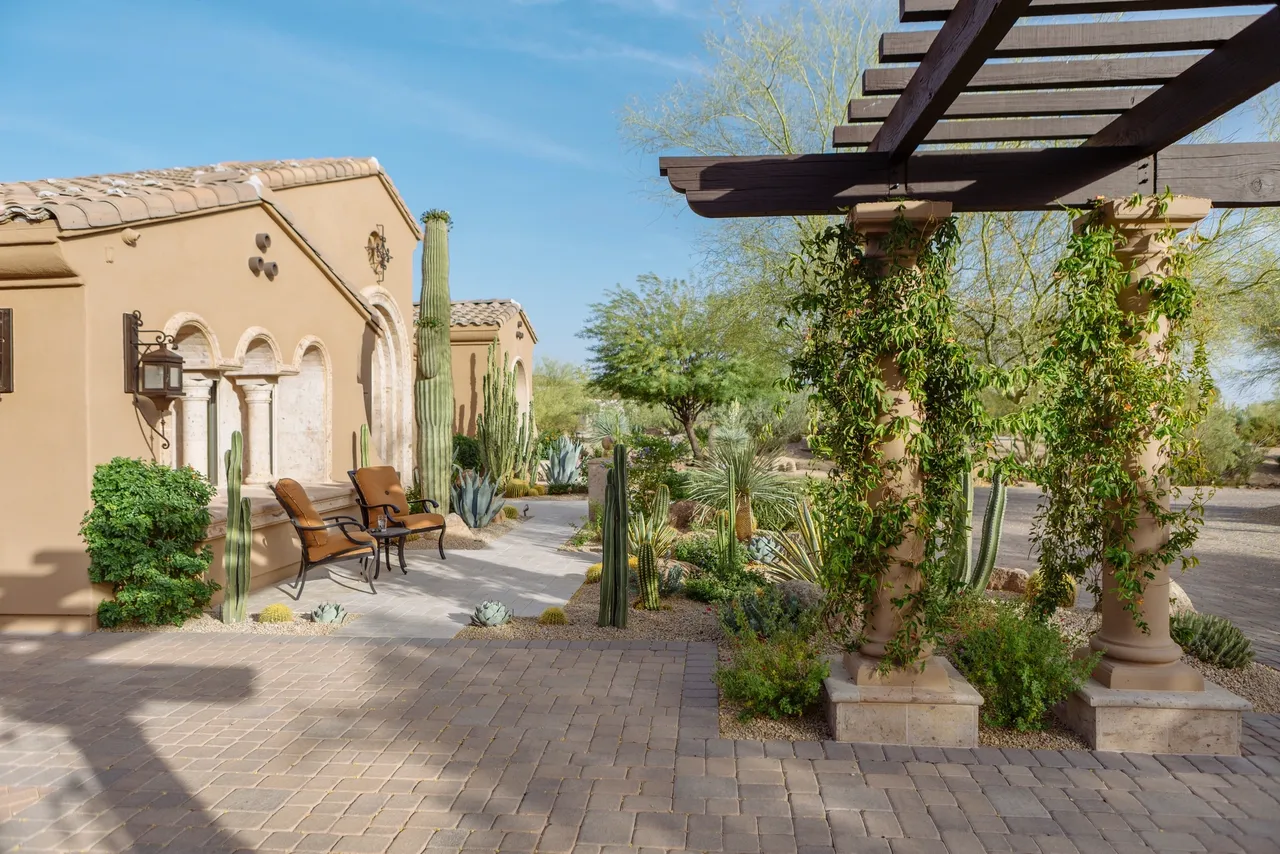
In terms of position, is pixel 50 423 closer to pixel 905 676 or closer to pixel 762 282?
pixel 905 676

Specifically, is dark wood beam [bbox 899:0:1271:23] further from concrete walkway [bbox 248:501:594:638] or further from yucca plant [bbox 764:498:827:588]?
concrete walkway [bbox 248:501:594:638]

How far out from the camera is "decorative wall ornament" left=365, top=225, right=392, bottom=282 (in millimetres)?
12789

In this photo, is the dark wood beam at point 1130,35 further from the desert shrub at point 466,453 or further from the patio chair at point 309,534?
the desert shrub at point 466,453

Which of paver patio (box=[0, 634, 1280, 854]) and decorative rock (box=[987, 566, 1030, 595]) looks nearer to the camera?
paver patio (box=[0, 634, 1280, 854])

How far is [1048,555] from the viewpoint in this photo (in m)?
4.58

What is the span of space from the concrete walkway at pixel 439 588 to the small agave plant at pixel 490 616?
238 mm

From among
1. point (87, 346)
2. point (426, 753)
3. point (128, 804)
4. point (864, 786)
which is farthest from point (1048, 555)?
point (87, 346)

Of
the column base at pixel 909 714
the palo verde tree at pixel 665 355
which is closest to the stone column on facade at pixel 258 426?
the column base at pixel 909 714

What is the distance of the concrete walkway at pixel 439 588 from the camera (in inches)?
265

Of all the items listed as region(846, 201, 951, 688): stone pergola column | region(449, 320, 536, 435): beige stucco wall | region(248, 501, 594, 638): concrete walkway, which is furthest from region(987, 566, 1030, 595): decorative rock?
region(449, 320, 536, 435): beige stucco wall

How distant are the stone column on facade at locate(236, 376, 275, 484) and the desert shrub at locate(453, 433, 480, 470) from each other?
712cm

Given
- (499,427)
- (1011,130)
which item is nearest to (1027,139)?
(1011,130)

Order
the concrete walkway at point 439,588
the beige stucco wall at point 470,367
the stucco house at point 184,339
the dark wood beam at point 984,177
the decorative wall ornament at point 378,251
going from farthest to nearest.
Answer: the beige stucco wall at point 470,367, the decorative wall ornament at point 378,251, the concrete walkway at point 439,588, the stucco house at point 184,339, the dark wood beam at point 984,177

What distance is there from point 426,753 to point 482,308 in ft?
57.4
